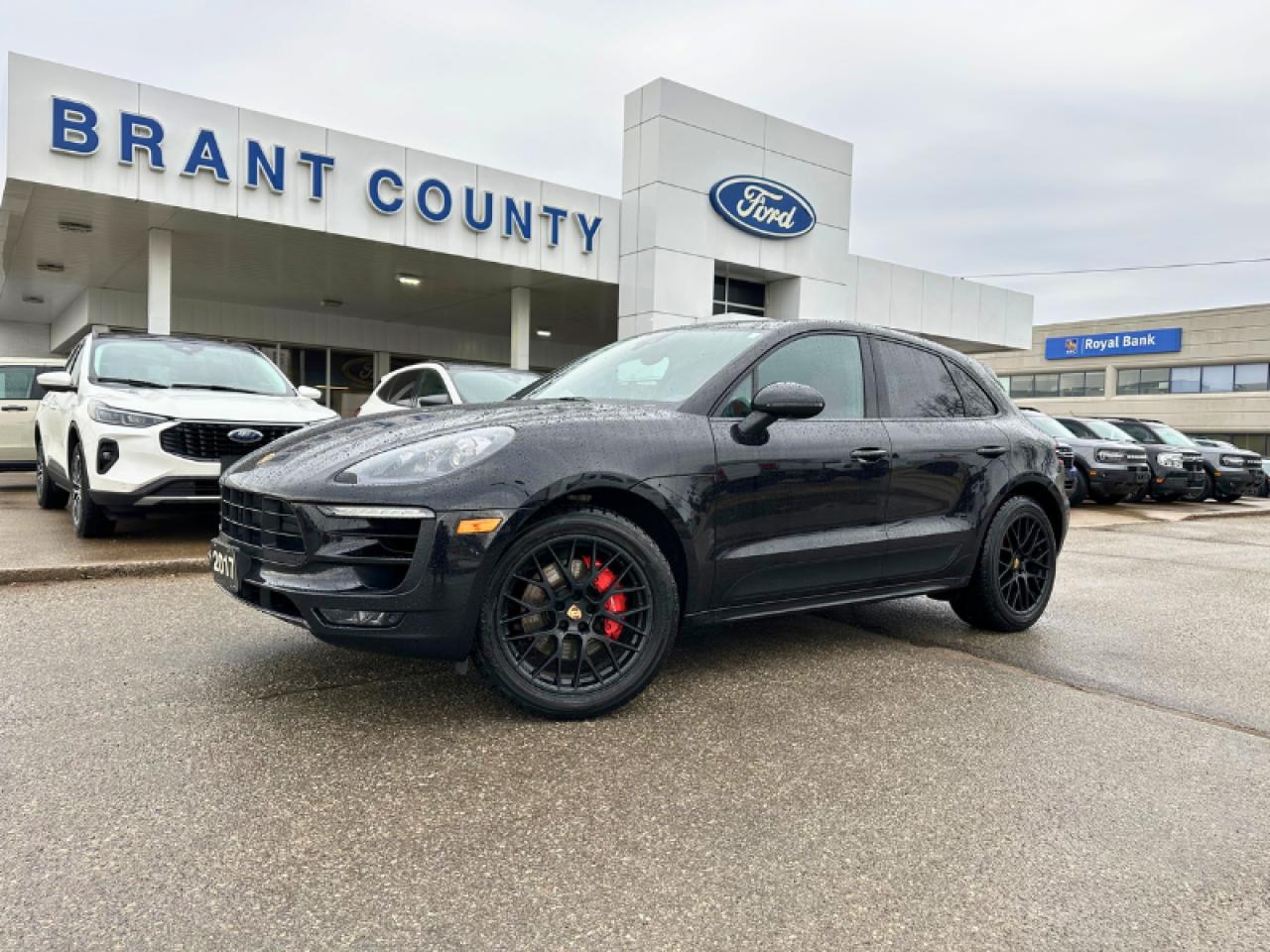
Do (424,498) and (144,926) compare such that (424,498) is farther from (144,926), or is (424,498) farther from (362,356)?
(362,356)

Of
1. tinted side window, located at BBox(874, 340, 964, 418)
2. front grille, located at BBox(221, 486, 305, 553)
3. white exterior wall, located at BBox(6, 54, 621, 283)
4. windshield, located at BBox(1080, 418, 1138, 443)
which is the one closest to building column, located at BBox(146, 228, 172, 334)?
white exterior wall, located at BBox(6, 54, 621, 283)

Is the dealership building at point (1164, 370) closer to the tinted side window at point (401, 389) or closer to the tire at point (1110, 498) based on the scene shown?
the tire at point (1110, 498)

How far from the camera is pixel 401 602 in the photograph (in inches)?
115

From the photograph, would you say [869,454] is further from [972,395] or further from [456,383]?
[456,383]

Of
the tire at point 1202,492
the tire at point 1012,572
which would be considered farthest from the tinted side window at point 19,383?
the tire at point 1202,492

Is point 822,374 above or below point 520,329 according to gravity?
below

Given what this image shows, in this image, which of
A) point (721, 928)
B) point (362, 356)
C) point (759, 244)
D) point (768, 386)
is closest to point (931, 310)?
point (759, 244)

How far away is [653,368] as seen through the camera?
4113 mm

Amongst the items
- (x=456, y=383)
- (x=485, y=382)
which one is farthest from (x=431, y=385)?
(x=485, y=382)

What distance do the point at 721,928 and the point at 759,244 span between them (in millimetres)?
18032

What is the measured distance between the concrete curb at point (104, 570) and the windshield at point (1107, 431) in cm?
1414

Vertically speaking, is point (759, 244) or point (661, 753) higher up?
point (759, 244)

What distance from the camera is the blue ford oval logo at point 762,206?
18.0 metres

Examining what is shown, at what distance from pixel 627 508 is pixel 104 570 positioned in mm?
3888
